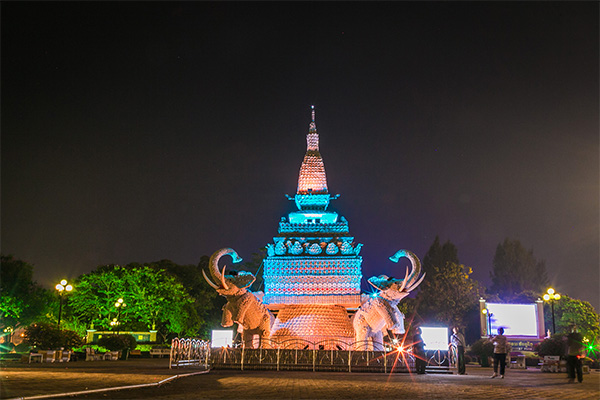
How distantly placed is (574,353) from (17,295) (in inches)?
1436

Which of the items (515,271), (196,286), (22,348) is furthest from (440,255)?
(22,348)

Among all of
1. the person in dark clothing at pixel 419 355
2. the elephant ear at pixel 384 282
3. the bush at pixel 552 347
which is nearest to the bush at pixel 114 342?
the elephant ear at pixel 384 282

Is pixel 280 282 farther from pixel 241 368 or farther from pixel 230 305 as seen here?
pixel 241 368

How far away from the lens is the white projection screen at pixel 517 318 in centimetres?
3528

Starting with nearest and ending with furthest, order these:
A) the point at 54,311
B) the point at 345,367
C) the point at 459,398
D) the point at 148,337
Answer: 1. the point at 459,398
2. the point at 345,367
3. the point at 148,337
4. the point at 54,311

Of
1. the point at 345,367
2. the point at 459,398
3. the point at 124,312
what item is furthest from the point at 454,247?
the point at 459,398

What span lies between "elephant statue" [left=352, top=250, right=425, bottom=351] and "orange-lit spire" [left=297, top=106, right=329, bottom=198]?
36.2 feet

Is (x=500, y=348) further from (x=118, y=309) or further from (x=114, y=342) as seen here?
(x=118, y=309)

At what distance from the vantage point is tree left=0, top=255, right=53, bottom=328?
3909cm

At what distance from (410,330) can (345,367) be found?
254 centimetres

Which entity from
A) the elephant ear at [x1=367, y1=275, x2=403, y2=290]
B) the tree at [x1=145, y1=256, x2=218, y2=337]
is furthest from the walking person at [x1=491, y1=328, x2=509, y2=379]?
the tree at [x1=145, y1=256, x2=218, y2=337]

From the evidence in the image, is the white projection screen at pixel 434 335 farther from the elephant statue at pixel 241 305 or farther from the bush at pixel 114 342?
the bush at pixel 114 342

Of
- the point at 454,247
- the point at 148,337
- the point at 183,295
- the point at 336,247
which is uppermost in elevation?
the point at 454,247

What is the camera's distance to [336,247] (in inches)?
1265
